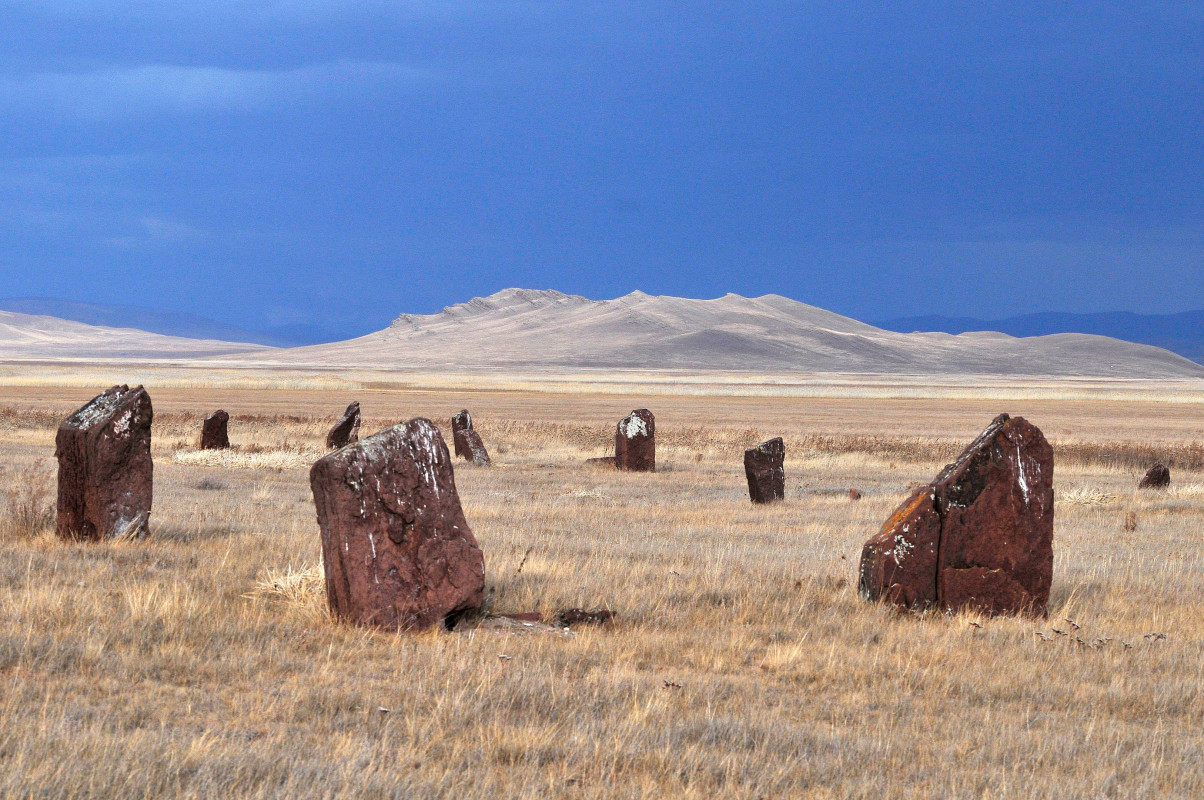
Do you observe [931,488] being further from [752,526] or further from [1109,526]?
[1109,526]

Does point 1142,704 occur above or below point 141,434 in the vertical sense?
below

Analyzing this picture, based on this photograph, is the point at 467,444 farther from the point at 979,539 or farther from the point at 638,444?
the point at 979,539

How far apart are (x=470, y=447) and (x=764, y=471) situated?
935 cm

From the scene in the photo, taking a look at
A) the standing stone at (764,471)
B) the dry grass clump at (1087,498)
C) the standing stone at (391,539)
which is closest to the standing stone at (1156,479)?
the dry grass clump at (1087,498)

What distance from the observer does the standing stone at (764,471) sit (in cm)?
1831

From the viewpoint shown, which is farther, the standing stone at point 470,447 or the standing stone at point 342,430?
the standing stone at point 342,430

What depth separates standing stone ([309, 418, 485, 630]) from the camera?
748 cm

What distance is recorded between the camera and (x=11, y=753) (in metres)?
4.70

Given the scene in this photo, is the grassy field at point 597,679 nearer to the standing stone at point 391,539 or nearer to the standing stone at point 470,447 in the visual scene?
the standing stone at point 391,539

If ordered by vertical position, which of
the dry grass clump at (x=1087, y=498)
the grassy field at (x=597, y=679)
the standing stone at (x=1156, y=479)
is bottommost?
the grassy field at (x=597, y=679)

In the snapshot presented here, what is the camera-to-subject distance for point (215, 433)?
2634 centimetres

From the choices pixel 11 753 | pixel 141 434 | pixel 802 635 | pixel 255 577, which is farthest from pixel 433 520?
pixel 141 434

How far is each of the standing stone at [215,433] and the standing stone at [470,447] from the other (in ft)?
19.6

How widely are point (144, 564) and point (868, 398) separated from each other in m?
85.2
